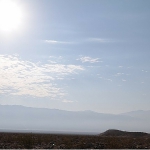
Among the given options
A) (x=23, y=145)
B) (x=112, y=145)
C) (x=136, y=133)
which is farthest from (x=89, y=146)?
(x=136, y=133)

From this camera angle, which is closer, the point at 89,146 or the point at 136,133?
the point at 89,146

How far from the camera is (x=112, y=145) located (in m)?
29.2

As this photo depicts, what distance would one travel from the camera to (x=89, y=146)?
96.7 feet

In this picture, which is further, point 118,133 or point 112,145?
point 118,133

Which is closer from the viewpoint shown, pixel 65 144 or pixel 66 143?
pixel 65 144

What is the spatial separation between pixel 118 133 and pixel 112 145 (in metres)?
50.7

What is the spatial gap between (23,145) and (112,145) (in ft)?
29.6

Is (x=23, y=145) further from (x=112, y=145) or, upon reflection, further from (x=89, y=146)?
(x=112, y=145)

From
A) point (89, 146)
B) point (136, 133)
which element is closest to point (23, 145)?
point (89, 146)

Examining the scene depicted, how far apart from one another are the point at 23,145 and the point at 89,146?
672 centimetres

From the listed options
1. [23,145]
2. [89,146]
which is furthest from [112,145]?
[23,145]

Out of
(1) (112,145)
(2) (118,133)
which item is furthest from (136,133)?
(1) (112,145)

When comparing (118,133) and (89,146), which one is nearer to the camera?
(89,146)

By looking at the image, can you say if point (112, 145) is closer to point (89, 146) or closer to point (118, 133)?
point (89, 146)
